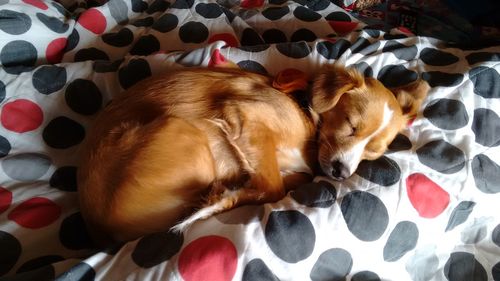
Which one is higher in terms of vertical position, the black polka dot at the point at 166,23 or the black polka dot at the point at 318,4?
the black polka dot at the point at 166,23

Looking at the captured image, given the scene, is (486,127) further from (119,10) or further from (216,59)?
(119,10)

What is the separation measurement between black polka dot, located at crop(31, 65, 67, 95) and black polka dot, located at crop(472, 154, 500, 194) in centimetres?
170

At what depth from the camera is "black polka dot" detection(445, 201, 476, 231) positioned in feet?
4.72

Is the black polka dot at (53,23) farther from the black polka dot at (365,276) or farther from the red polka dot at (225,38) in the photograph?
the black polka dot at (365,276)

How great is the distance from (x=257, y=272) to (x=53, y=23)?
5.38 ft

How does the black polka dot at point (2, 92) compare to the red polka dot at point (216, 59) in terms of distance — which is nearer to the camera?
the black polka dot at point (2, 92)

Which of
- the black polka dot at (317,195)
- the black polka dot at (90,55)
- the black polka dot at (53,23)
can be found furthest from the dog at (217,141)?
the black polka dot at (53,23)

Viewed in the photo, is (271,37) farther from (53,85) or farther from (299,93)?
(53,85)

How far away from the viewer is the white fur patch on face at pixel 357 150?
142 centimetres

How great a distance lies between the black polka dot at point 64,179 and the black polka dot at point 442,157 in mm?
1325

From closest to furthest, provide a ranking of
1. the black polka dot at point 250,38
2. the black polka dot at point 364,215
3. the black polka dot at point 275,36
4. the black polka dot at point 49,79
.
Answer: the black polka dot at point 364,215, the black polka dot at point 49,79, the black polka dot at point 250,38, the black polka dot at point 275,36

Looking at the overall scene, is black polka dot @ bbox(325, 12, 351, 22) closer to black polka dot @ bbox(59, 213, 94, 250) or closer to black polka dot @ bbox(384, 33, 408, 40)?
black polka dot @ bbox(384, 33, 408, 40)

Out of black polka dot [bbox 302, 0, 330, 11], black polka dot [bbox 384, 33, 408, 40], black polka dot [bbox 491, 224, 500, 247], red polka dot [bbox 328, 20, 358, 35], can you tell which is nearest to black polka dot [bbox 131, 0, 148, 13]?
black polka dot [bbox 302, 0, 330, 11]

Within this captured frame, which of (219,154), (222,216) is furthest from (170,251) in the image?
(219,154)
